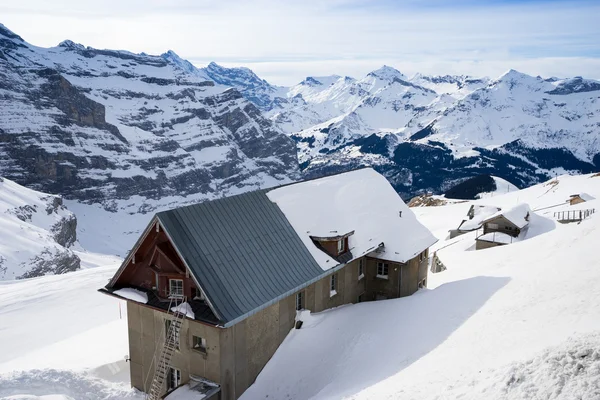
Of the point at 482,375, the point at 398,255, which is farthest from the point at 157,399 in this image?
the point at 398,255

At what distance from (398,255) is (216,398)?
49.9 feet

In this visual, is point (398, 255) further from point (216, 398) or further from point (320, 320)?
point (216, 398)

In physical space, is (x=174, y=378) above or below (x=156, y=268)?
below

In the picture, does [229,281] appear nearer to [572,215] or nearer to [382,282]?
[382,282]

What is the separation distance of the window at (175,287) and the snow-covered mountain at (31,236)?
2315 inches

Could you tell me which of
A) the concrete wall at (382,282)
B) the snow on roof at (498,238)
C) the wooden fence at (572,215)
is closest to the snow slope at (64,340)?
the concrete wall at (382,282)

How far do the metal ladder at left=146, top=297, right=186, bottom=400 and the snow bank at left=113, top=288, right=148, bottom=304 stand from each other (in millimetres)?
1762

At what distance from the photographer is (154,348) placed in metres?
24.8

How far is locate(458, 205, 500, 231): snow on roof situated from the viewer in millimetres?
72812

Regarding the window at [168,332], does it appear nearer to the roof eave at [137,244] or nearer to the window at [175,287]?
the window at [175,287]

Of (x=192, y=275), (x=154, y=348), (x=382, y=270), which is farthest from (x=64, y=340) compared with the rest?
(x=382, y=270)

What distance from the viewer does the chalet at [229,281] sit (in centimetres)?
2238

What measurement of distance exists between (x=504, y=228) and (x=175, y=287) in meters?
53.1

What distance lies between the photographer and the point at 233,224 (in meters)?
25.2
